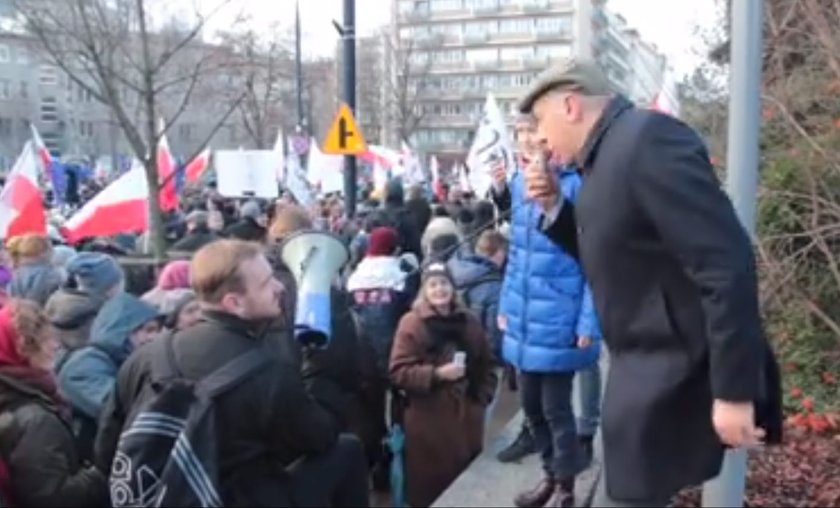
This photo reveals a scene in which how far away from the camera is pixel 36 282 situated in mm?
7102

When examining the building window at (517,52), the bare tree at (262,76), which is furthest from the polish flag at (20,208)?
the building window at (517,52)

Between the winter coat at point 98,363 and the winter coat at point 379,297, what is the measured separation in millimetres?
1727

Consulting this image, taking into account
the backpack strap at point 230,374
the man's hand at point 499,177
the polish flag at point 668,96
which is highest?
the polish flag at point 668,96

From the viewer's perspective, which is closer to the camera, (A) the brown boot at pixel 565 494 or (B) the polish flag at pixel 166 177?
(A) the brown boot at pixel 565 494

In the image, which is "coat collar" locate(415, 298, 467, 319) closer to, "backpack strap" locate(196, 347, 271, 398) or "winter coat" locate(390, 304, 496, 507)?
"winter coat" locate(390, 304, 496, 507)

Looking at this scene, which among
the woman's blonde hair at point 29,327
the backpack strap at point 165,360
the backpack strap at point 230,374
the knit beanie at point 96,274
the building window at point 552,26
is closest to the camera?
the backpack strap at point 230,374

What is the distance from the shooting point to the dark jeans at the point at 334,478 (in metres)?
3.77

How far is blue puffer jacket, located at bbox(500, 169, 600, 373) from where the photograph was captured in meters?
5.12

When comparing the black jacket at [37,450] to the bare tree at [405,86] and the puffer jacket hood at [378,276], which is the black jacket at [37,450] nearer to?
the puffer jacket hood at [378,276]

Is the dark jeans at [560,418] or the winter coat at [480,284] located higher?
the winter coat at [480,284]

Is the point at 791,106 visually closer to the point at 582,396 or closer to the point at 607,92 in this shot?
the point at 582,396

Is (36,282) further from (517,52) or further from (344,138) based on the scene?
(517,52)

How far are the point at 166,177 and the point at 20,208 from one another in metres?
5.82

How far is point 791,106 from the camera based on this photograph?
26.1 feet
